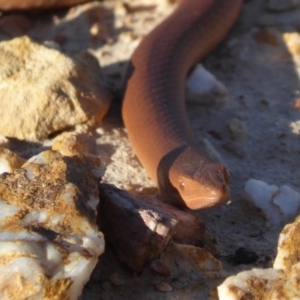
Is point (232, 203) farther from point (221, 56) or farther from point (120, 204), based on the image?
point (221, 56)

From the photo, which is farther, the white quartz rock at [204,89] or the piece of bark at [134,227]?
the white quartz rock at [204,89]

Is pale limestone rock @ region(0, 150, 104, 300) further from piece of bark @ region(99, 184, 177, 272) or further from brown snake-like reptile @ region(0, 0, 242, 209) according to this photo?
brown snake-like reptile @ region(0, 0, 242, 209)

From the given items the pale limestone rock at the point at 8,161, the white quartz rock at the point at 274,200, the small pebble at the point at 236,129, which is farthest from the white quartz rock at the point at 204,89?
the pale limestone rock at the point at 8,161

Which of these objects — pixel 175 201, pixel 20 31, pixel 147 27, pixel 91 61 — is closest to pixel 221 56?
pixel 147 27

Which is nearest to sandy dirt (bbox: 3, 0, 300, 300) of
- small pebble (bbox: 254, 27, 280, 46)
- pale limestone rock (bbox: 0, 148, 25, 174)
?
small pebble (bbox: 254, 27, 280, 46)

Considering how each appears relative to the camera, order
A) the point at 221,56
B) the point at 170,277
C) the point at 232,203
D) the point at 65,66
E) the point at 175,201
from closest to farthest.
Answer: the point at 170,277 → the point at 175,201 → the point at 232,203 → the point at 65,66 → the point at 221,56

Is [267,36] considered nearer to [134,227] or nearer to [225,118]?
[225,118]

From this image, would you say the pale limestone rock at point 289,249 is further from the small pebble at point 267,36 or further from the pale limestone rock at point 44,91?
the small pebble at point 267,36
